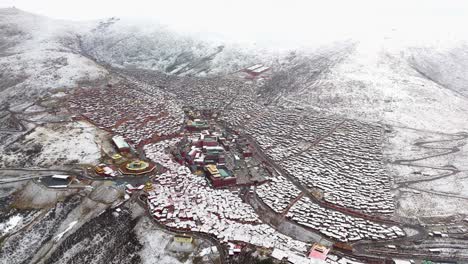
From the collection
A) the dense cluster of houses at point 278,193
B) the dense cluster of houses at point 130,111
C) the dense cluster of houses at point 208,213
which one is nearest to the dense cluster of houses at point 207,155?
the dense cluster of houses at point 208,213

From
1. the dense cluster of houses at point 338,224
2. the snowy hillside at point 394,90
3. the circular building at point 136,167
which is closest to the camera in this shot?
the dense cluster of houses at point 338,224

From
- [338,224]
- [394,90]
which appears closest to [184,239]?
[338,224]

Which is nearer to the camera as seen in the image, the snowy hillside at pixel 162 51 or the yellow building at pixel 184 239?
the yellow building at pixel 184 239

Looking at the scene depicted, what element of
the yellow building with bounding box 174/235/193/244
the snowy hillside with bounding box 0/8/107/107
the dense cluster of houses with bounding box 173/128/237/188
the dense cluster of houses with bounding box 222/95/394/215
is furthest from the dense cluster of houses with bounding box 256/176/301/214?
the snowy hillside with bounding box 0/8/107/107

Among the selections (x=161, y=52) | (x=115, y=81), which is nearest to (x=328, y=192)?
(x=115, y=81)

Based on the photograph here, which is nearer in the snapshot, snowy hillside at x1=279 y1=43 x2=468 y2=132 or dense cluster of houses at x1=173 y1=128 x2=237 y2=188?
dense cluster of houses at x1=173 y1=128 x2=237 y2=188

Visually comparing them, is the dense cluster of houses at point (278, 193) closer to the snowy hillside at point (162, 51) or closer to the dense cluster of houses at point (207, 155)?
the dense cluster of houses at point (207, 155)

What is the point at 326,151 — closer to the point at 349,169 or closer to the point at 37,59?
the point at 349,169

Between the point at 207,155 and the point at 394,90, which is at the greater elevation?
the point at 394,90

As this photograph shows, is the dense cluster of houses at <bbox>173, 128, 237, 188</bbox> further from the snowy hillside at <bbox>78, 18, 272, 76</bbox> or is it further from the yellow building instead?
the snowy hillside at <bbox>78, 18, 272, 76</bbox>

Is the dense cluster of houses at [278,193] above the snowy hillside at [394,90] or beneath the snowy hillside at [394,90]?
beneath

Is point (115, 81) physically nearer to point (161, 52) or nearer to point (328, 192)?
point (161, 52)
